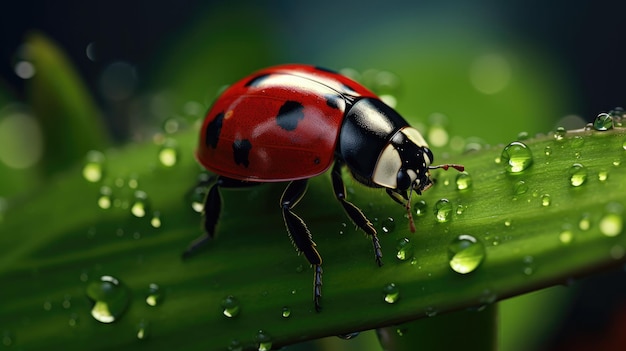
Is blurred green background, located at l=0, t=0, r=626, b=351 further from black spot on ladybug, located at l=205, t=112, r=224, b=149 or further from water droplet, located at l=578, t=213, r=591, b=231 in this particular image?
water droplet, located at l=578, t=213, r=591, b=231

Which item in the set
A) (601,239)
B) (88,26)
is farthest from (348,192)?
(88,26)

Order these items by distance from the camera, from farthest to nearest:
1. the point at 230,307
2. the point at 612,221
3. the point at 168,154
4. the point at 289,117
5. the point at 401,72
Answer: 1. the point at 401,72
2. the point at 168,154
3. the point at 289,117
4. the point at 230,307
5. the point at 612,221

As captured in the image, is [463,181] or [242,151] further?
[242,151]

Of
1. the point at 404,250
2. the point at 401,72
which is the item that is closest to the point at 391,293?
the point at 404,250

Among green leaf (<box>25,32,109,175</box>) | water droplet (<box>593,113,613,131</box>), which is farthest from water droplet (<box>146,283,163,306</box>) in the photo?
water droplet (<box>593,113,613,131</box>)

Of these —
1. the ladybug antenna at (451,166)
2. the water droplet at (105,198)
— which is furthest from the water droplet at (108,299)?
the ladybug antenna at (451,166)

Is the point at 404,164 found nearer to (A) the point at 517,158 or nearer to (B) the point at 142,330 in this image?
(A) the point at 517,158
